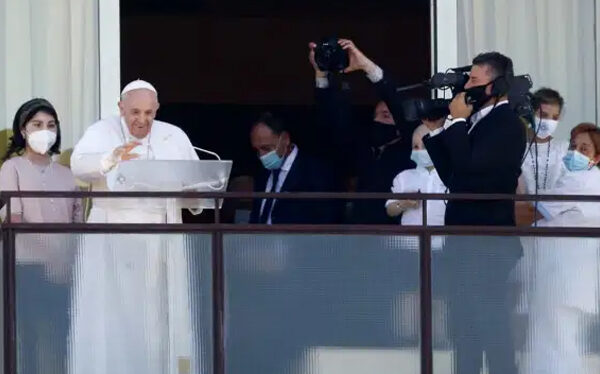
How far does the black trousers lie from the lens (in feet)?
33.0

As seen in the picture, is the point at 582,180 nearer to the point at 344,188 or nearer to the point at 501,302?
the point at 501,302

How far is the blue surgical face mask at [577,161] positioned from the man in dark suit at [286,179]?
4.22ft

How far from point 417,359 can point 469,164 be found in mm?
1020

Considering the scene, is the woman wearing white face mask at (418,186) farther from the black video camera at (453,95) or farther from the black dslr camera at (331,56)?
the black dslr camera at (331,56)

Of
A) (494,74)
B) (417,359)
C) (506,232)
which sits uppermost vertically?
(494,74)

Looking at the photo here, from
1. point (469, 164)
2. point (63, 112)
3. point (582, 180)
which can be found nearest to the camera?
point (469, 164)

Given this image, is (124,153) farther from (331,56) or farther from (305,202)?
(331,56)

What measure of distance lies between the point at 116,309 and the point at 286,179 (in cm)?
145

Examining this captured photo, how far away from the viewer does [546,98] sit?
36.1 feet

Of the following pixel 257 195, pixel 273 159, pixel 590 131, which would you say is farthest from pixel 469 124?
pixel 273 159

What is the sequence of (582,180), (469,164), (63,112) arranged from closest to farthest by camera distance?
(469,164), (582,180), (63,112)

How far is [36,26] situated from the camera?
38.3ft

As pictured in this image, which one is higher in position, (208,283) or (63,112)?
(63,112)

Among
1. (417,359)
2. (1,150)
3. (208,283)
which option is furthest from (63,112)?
(417,359)
